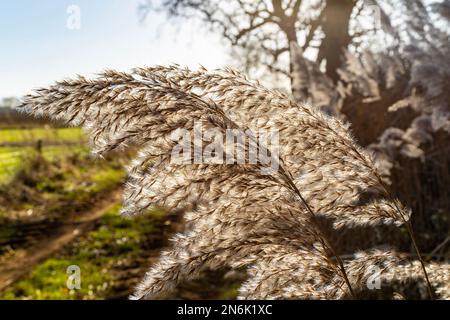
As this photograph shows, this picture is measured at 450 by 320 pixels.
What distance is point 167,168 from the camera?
5.24ft

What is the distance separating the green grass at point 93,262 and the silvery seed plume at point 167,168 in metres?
4.41

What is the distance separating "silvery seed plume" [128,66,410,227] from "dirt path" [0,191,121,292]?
525 cm

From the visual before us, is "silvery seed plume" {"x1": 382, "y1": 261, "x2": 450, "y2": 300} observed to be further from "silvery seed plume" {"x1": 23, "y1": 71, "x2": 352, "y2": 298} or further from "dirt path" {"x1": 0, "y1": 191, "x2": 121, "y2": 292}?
"dirt path" {"x1": 0, "y1": 191, "x2": 121, "y2": 292}

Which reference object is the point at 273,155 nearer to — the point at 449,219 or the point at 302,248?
the point at 302,248

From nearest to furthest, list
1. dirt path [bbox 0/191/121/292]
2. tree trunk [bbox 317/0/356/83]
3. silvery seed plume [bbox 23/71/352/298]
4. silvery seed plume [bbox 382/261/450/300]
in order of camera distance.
Result: silvery seed plume [bbox 23/71/352/298], silvery seed plume [bbox 382/261/450/300], dirt path [bbox 0/191/121/292], tree trunk [bbox 317/0/356/83]

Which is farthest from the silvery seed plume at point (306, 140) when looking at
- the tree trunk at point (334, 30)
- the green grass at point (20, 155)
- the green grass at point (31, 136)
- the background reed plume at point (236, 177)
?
the green grass at point (31, 136)

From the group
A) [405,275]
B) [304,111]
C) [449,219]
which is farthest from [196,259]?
[449,219]

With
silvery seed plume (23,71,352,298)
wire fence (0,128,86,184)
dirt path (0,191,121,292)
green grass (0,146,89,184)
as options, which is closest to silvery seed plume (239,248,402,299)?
silvery seed plume (23,71,352,298)

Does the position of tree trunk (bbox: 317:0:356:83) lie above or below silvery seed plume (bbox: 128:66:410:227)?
above

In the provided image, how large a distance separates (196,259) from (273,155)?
0.39 m

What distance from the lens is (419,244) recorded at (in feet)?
16.3

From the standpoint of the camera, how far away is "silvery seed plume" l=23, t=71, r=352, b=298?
158cm

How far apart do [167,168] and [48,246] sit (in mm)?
6579
